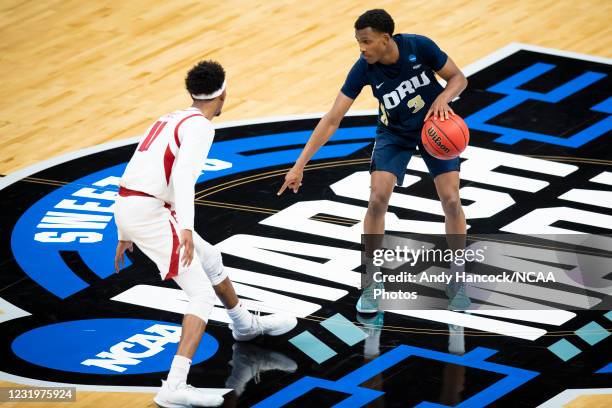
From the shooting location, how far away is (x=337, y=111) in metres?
8.15

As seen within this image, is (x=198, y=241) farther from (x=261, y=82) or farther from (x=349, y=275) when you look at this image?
(x=261, y=82)

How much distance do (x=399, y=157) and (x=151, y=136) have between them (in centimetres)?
171

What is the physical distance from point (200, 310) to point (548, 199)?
363 centimetres

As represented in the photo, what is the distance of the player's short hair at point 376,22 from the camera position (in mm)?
7859

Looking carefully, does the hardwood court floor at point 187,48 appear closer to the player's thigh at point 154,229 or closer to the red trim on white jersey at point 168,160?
the player's thigh at point 154,229

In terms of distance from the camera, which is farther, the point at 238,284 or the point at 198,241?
the point at 238,284

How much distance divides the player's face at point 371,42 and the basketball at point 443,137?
0.52 metres

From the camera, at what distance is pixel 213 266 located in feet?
25.4

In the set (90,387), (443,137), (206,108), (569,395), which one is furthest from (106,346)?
(569,395)

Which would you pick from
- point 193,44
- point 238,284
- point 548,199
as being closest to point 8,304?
point 238,284

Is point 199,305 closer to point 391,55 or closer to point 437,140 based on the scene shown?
point 437,140

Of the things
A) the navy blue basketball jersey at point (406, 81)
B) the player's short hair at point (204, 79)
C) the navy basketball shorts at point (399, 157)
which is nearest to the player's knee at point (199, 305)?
the player's short hair at point (204, 79)

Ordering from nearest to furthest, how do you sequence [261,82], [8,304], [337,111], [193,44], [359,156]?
[337,111], [8,304], [359,156], [261,82], [193,44]
